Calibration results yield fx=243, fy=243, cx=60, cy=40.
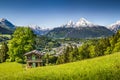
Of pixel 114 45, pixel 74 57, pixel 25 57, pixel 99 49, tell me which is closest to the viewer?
pixel 25 57

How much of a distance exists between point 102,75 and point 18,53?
274 ft

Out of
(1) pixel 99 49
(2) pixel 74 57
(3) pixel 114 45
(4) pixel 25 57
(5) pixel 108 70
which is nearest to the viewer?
(5) pixel 108 70

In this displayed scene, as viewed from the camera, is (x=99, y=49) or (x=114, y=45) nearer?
(x=114, y=45)

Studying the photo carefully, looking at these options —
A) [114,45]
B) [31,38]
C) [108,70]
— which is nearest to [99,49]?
[114,45]

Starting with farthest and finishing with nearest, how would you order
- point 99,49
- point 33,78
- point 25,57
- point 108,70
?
point 99,49 < point 25,57 < point 108,70 < point 33,78

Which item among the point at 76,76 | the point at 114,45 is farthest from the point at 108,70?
the point at 114,45

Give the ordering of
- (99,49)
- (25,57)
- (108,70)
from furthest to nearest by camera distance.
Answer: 1. (99,49)
2. (25,57)
3. (108,70)

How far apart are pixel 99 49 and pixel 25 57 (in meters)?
40.0

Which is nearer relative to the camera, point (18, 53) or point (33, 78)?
point (33, 78)

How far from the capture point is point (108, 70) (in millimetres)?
16797

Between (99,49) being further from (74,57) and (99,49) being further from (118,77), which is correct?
(118,77)

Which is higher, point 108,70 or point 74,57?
point 108,70

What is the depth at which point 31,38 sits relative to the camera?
317 feet

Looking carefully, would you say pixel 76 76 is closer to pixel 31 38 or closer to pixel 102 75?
pixel 102 75
